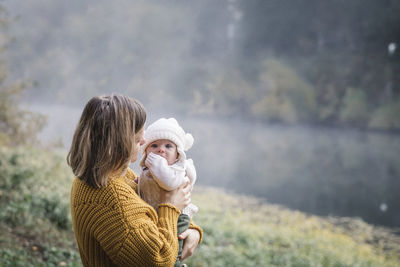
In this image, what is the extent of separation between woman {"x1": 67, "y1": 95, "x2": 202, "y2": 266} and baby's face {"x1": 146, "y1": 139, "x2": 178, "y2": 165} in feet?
0.91

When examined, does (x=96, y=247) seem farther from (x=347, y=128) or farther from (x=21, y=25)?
(x=21, y=25)

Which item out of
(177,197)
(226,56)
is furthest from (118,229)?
(226,56)

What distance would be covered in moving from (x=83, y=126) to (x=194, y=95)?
31.7 metres

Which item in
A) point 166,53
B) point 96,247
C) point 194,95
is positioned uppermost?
point 166,53

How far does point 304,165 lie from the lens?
17.4 meters

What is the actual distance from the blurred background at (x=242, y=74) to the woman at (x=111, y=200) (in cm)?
1318

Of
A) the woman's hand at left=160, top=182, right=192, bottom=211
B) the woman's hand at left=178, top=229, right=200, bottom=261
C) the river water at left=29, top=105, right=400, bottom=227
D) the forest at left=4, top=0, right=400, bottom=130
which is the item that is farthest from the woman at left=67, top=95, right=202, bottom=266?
the forest at left=4, top=0, right=400, bottom=130

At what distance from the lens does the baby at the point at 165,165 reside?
1377 millimetres

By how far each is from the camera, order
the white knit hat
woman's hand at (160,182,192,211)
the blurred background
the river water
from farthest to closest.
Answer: the blurred background, the river water, the white knit hat, woman's hand at (160,182,192,211)

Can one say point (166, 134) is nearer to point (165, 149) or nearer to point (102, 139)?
point (165, 149)

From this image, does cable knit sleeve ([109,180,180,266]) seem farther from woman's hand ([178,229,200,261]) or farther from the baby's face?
the baby's face

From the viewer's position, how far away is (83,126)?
121 cm

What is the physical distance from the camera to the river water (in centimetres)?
1157

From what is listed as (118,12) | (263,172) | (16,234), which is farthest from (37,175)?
(118,12)
